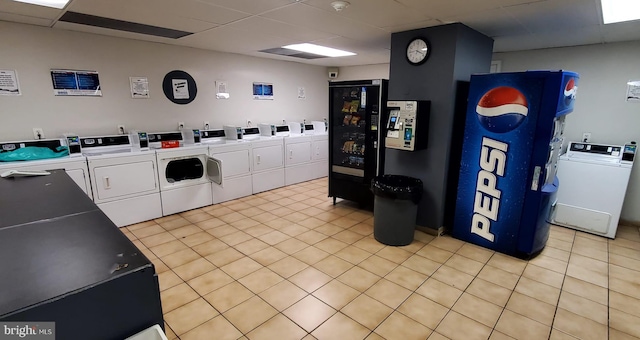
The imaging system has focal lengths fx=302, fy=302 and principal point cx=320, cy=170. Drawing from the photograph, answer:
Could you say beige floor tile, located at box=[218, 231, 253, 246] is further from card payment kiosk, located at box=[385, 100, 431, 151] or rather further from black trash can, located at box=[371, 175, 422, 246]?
card payment kiosk, located at box=[385, 100, 431, 151]

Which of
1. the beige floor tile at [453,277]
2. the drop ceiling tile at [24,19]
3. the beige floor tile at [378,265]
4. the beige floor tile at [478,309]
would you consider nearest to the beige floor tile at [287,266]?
the beige floor tile at [378,265]

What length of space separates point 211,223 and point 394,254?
2.44 metres

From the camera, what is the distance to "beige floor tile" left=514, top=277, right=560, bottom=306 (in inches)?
101

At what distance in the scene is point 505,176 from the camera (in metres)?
3.16

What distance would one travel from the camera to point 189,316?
2336mm

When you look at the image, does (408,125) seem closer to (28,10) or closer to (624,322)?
(624,322)

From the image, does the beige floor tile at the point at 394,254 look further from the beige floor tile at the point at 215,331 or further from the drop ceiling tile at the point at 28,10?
the drop ceiling tile at the point at 28,10

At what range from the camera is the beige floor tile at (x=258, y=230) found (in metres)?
3.80

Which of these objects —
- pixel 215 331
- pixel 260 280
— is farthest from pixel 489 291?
pixel 215 331

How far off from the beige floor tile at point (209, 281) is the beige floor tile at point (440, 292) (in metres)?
1.75

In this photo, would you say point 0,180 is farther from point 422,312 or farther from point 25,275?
point 422,312

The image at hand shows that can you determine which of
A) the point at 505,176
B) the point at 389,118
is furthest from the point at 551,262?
the point at 389,118

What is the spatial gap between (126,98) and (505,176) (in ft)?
16.1

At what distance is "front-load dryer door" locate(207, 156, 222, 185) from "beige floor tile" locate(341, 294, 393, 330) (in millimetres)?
2674
